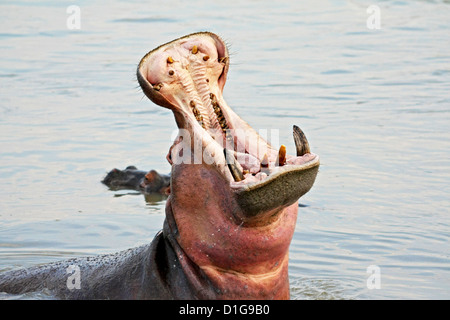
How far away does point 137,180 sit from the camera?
8688 mm

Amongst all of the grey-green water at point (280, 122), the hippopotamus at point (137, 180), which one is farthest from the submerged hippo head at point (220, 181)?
the hippopotamus at point (137, 180)

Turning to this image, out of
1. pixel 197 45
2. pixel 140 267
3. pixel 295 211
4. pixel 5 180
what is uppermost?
pixel 197 45

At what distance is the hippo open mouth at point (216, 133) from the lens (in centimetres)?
386

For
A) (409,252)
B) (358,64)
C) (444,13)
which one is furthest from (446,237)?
(444,13)

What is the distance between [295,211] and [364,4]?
1518 cm

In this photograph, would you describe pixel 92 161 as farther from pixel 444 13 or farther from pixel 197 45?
pixel 444 13

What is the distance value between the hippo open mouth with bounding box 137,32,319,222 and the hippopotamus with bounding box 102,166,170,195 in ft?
13.7

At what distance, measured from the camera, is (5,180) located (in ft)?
28.6

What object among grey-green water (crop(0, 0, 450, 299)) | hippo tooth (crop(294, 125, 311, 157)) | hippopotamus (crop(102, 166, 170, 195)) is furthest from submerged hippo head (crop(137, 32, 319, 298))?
hippopotamus (crop(102, 166, 170, 195))

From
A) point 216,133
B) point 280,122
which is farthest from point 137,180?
point 216,133

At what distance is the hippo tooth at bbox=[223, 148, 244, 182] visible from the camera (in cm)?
388

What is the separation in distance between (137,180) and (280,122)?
7.64 feet

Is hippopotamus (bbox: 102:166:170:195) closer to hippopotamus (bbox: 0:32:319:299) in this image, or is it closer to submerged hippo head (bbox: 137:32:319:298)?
hippopotamus (bbox: 0:32:319:299)

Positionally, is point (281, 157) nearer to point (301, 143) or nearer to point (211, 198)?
point (301, 143)
